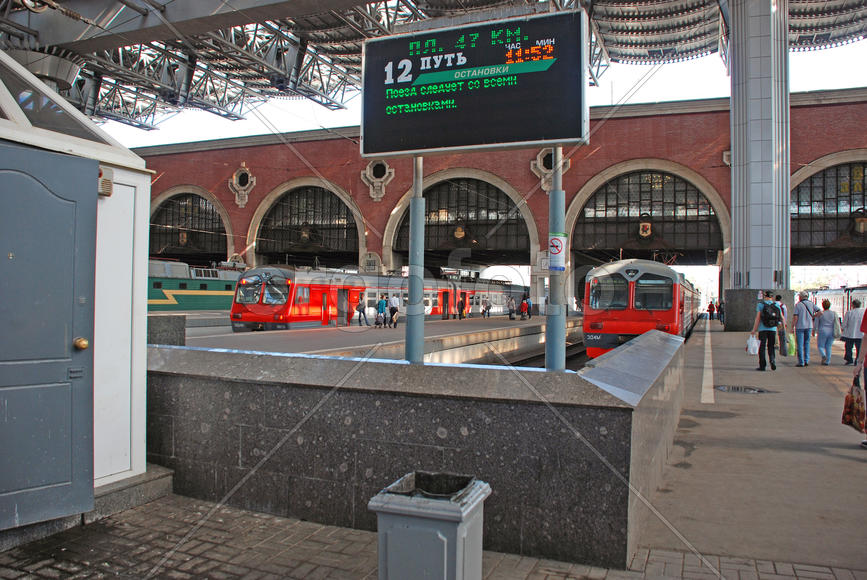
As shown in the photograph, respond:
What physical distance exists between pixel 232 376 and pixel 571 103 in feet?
11.4

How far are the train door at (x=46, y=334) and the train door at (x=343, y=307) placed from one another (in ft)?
71.2

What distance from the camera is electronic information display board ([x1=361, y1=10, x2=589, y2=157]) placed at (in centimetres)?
487

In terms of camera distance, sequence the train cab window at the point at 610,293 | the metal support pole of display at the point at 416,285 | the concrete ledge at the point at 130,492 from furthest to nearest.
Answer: the train cab window at the point at 610,293 → the metal support pole of display at the point at 416,285 → the concrete ledge at the point at 130,492

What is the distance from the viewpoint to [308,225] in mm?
44250

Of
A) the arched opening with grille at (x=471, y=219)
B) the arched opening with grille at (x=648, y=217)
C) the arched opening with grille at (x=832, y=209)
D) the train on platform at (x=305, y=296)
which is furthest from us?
the arched opening with grille at (x=471, y=219)

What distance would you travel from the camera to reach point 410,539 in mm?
2459

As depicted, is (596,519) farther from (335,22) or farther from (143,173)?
(335,22)

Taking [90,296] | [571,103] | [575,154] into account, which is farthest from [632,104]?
[90,296]

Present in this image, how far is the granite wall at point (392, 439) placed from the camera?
3.57 metres

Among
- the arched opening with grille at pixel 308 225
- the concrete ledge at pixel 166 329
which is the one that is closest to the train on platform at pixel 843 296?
the concrete ledge at pixel 166 329

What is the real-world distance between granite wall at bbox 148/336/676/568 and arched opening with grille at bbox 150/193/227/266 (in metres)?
43.6

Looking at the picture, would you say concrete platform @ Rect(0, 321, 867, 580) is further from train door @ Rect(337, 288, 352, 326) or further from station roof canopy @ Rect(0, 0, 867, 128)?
train door @ Rect(337, 288, 352, 326)

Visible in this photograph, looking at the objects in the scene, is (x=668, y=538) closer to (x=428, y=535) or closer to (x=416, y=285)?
(x=428, y=535)

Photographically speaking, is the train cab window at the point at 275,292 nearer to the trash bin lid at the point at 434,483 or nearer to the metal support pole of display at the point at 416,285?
the metal support pole of display at the point at 416,285
